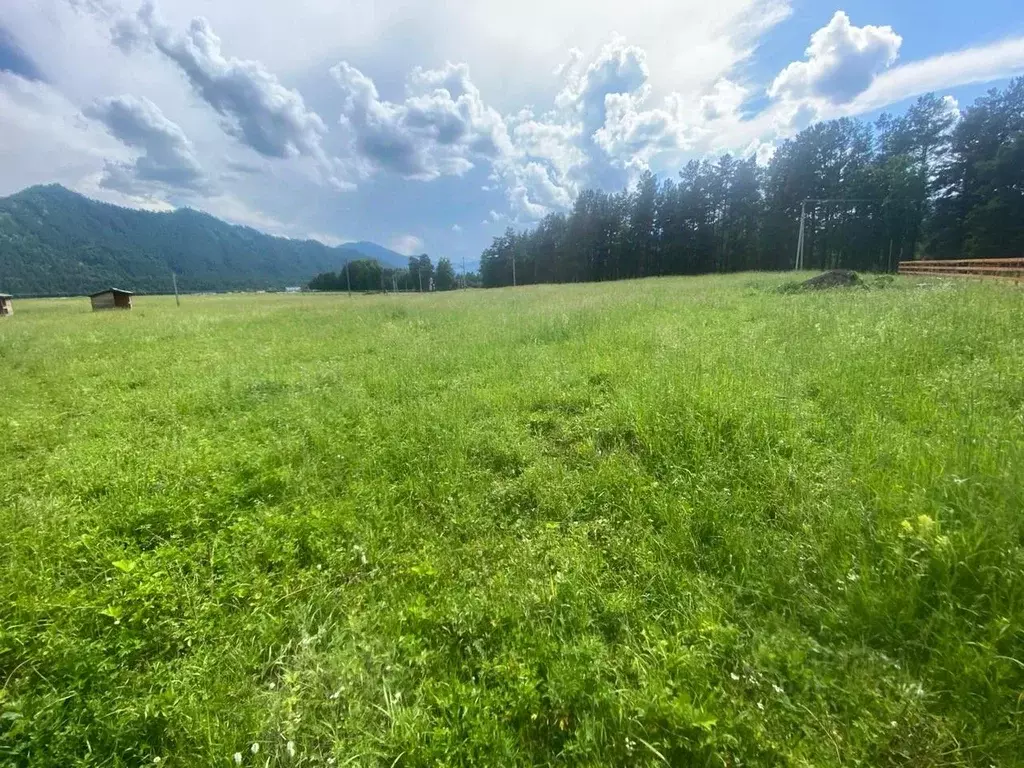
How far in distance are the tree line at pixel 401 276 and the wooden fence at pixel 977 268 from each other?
84.1 meters

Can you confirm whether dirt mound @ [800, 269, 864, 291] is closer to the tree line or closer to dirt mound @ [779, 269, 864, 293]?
dirt mound @ [779, 269, 864, 293]

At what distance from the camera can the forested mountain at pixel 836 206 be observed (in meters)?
37.9

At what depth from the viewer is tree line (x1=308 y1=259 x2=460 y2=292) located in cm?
10006

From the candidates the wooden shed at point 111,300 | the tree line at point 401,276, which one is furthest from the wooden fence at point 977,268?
the tree line at point 401,276

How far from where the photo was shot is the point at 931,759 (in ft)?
6.01

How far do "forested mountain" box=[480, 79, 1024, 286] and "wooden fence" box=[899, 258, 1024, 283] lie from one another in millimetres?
17281

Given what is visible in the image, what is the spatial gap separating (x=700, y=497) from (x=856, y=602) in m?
1.28

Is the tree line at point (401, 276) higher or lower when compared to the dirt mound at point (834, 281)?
higher

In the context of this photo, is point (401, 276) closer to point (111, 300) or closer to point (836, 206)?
point (111, 300)

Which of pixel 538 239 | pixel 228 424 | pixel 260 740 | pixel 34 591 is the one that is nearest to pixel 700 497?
pixel 260 740

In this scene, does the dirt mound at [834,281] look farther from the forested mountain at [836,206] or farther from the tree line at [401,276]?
the tree line at [401,276]

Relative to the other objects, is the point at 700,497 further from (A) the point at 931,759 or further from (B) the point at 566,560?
(A) the point at 931,759

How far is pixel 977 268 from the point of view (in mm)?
18797

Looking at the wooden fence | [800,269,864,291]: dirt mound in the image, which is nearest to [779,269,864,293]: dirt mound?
[800,269,864,291]: dirt mound
